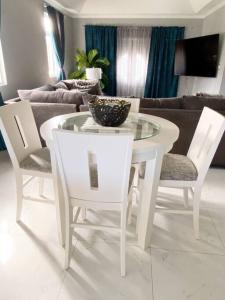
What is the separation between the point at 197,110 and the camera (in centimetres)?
239

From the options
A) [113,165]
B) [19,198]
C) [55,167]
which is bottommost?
[19,198]

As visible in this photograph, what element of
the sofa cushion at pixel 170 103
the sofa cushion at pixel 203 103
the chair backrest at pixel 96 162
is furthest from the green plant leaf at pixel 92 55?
the chair backrest at pixel 96 162

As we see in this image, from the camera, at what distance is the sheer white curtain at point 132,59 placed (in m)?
5.96

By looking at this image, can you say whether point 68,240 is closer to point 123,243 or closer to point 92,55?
point 123,243

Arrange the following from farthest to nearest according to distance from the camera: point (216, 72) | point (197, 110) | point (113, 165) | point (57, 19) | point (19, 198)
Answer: point (57, 19) < point (216, 72) < point (197, 110) < point (19, 198) < point (113, 165)

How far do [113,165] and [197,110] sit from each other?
166cm

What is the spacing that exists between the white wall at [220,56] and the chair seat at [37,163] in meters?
3.80

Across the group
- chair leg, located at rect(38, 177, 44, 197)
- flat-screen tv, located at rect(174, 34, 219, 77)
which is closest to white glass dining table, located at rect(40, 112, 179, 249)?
chair leg, located at rect(38, 177, 44, 197)

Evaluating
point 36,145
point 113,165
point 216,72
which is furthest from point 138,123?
point 216,72

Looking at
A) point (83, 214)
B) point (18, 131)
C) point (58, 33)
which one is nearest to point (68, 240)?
point (83, 214)

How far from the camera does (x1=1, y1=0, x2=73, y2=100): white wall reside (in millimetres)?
3199

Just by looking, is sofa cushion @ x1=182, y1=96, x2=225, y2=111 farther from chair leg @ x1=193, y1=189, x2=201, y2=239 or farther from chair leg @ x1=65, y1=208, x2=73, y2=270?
chair leg @ x1=65, y1=208, x2=73, y2=270

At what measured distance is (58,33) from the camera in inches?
193

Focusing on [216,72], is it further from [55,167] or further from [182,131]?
[55,167]
